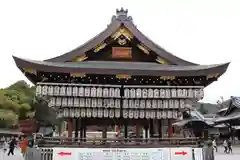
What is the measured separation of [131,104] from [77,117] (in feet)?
8.70

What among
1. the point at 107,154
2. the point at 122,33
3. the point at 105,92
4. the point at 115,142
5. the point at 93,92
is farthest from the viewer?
the point at 122,33

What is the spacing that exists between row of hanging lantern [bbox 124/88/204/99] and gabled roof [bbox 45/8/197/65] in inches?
63.0

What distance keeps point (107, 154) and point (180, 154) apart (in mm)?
3261

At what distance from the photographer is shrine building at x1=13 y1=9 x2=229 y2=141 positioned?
14164 millimetres

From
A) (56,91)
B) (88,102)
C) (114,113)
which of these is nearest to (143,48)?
(114,113)

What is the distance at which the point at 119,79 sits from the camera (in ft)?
48.0

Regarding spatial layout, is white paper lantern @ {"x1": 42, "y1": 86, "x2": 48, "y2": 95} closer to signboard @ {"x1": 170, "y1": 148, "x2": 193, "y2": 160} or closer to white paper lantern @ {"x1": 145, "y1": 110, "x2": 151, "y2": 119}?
white paper lantern @ {"x1": 145, "y1": 110, "x2": 151, "y2": 119}

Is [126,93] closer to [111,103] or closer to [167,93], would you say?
[111,103]

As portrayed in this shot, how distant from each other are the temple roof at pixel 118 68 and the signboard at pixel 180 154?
3.49 meters

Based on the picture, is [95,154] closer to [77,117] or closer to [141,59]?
[77,117]

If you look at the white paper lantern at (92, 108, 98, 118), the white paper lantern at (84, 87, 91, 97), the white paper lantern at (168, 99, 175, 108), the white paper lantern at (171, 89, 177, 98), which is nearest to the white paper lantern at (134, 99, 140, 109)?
the white paper lantern at (168, 99, 175, 108)

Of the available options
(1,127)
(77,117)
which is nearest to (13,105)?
(1,127)

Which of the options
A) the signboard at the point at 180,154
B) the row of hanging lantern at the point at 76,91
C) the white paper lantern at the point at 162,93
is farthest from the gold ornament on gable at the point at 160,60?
the signboard at the point at 180,154

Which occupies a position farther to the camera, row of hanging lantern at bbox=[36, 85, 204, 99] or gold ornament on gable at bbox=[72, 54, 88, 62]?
gold ornament on gable at bbox=[72, 54, 88, 62]
